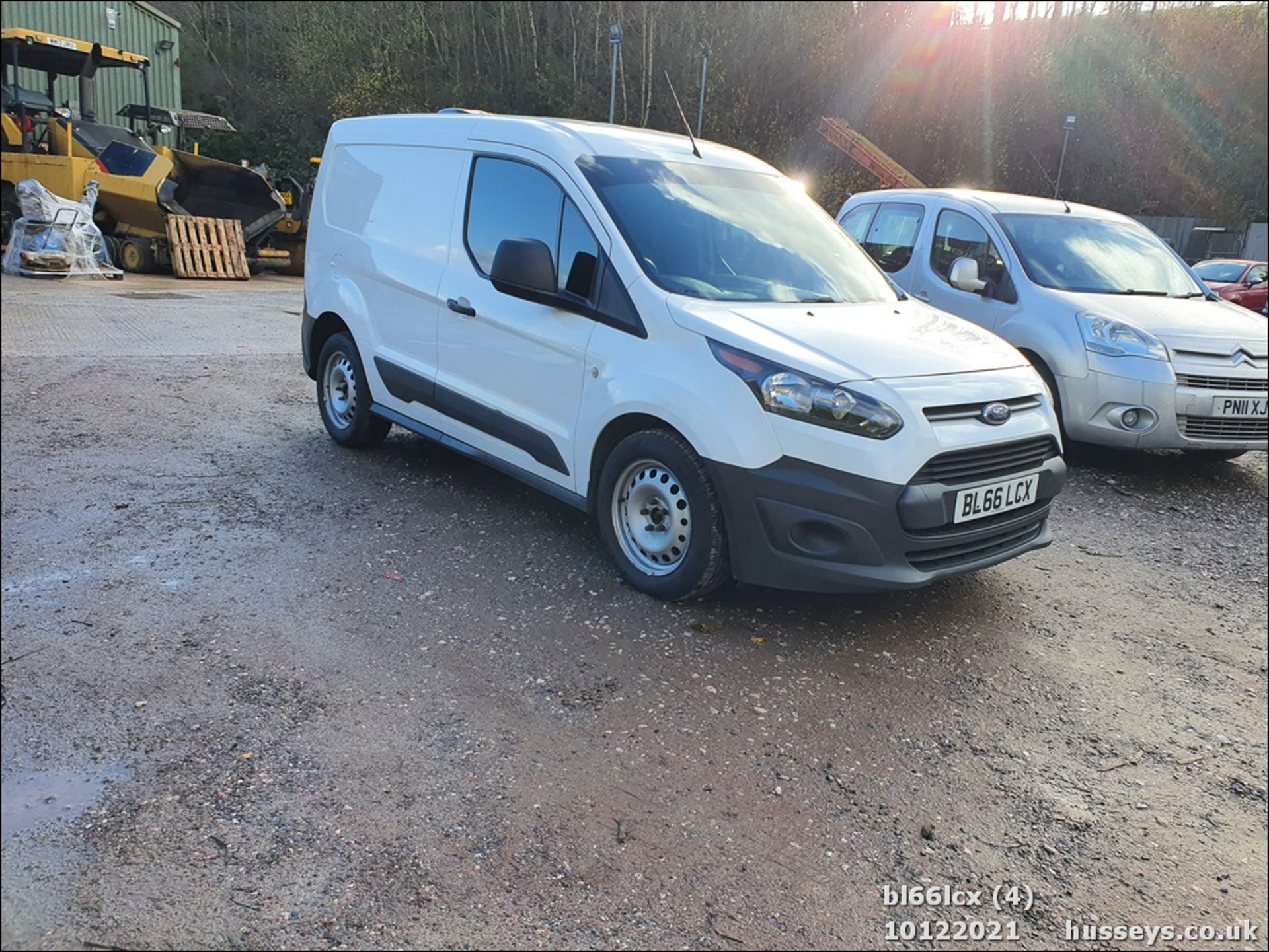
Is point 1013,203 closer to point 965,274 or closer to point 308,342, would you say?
point 965,274

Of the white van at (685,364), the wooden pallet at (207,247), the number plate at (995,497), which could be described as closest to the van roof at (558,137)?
the white van at (685,364)

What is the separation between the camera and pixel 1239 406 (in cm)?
581

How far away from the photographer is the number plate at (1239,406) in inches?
228

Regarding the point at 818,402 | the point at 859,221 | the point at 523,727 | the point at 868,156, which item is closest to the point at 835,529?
the point at 818,402

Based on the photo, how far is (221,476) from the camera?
4.57 m

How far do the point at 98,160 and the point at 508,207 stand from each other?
1306cm

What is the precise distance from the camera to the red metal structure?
15270mm

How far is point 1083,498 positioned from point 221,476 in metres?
4.92

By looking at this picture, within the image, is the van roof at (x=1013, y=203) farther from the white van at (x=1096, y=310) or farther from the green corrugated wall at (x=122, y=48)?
the green corrugated wall at (x=122, y=48)

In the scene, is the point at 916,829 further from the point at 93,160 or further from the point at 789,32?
the point at 93,160

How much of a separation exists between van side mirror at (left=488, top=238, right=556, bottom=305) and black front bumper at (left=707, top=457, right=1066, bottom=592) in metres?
1.13

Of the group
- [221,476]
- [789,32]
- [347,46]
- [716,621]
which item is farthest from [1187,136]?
[347,46]

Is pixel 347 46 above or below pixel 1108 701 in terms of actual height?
above

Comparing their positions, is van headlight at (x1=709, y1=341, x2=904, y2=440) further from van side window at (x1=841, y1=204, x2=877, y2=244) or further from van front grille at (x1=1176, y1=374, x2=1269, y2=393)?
van side window at (x1=841, y1=204, x2=877, y2=244)
